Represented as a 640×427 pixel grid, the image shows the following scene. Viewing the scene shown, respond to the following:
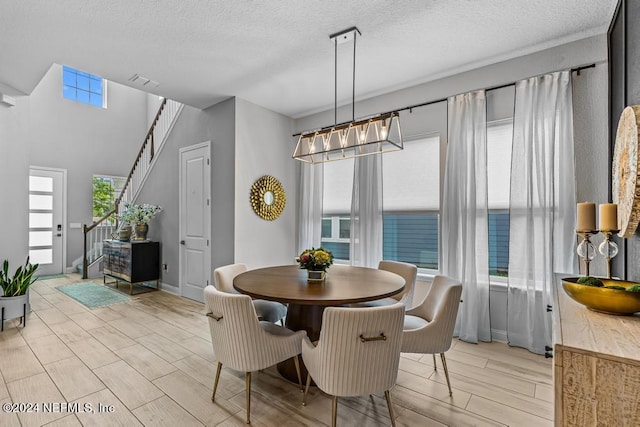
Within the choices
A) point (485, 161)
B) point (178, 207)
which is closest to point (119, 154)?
point (178, 207)

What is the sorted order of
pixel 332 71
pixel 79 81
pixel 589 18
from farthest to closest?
pixel 79 81 < pixel 332 71 < pixel 589 18

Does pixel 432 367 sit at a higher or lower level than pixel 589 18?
lower

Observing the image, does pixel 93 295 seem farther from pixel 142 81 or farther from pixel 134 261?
pixel 142 81

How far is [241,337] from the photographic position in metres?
1.85

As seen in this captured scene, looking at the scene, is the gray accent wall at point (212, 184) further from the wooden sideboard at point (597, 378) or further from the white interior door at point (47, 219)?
the wooden sideboard at point (597, 378)

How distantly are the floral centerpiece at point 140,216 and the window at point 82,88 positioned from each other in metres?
3.87

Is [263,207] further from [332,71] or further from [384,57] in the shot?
[384,57]

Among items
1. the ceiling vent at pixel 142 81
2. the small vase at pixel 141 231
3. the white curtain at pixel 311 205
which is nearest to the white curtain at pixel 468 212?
the white curtain at pixel 311 205

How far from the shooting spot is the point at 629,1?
6.41 feet

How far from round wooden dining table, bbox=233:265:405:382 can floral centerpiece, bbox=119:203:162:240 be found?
3.60 m

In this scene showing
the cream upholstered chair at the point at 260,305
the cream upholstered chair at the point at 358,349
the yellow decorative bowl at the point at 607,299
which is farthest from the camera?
the cream upholstered chair at the point at 260,305

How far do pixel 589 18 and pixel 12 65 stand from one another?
5.60 metres

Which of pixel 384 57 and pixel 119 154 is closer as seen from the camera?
pixel 384 57

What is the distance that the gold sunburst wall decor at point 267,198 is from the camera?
4391 millimetres
